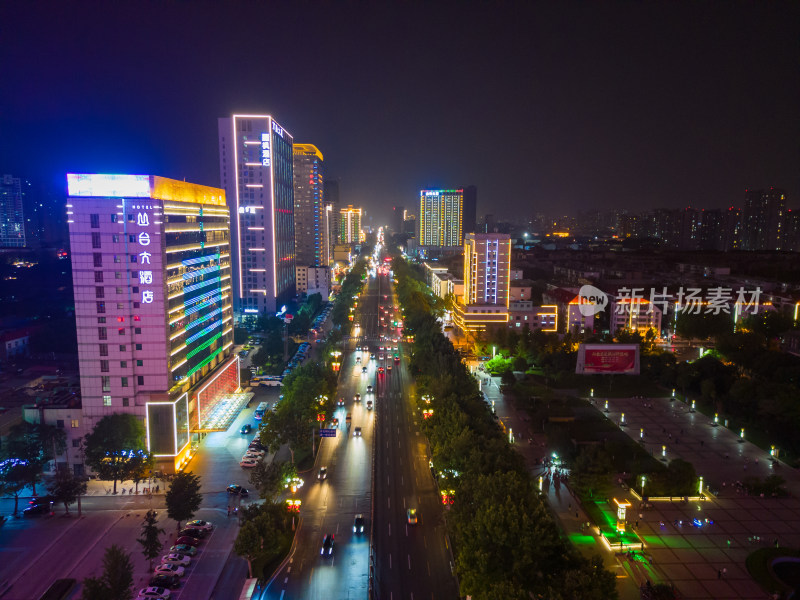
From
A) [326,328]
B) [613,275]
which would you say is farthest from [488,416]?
[613,275]

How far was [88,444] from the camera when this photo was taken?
2222cm

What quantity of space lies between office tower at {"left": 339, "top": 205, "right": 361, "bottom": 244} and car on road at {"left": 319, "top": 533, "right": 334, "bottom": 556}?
12728 cm

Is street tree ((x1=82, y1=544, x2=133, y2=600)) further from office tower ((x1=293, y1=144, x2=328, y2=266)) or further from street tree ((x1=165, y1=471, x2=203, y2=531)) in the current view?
office tower ((x1=293, y1=144, x2=328, y2=266))

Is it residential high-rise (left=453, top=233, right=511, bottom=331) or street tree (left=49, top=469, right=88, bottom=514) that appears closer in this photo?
street tree (left=49, top=469, right=88, bottom=514)

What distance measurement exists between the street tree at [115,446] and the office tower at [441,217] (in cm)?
12491

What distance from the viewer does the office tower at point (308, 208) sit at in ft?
290

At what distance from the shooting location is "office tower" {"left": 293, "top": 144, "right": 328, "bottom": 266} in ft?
290

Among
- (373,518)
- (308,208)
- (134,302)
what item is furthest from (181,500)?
(308,208)

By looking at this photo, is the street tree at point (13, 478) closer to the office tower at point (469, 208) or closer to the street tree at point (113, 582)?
the street tree at point (113, 582)

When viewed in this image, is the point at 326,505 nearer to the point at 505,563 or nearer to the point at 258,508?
the point at 258,508

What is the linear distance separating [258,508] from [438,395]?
476 inches

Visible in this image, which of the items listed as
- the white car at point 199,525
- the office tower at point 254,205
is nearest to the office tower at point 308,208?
the office tower at point 254,205

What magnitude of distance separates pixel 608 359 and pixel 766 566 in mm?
20350

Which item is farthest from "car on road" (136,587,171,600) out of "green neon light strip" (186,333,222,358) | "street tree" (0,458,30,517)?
"green neon light strip" (186,333,222,358)
